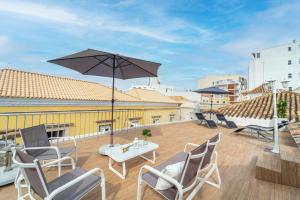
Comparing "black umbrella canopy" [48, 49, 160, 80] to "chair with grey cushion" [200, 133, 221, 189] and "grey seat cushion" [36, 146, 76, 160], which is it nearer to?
"grey seat cushion" [36, 146, 76, 160]

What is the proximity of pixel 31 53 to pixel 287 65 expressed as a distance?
39.4 m

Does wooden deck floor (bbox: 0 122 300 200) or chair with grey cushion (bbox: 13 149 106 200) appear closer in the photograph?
chair with grey cushion (bbox: 13 149 106 200)

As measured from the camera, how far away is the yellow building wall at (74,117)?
5.37m

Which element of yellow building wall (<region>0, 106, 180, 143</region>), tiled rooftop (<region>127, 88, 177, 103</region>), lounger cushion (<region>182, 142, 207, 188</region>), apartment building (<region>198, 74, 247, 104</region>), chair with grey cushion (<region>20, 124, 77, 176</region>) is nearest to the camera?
lounger cushion (<region>182, 142, 207, 188</region>)

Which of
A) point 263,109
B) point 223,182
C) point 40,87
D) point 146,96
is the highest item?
point 40,87

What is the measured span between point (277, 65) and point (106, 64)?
37553mm

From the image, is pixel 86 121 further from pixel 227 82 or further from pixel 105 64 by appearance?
pixel 227 82

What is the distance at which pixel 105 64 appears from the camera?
169 inches

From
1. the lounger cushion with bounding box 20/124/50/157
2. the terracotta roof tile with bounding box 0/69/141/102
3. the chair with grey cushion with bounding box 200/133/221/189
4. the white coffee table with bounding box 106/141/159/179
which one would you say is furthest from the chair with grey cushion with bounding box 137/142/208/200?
the terracotta roof tile with bounding box 0/69/141/102

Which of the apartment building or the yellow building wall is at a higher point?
the apartment building

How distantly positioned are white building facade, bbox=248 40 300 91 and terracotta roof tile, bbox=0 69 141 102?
32688 millimetres

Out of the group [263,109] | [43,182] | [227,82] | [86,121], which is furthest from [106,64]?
[227,82]

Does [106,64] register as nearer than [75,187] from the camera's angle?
No

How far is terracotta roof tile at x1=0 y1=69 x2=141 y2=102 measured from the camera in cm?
915
